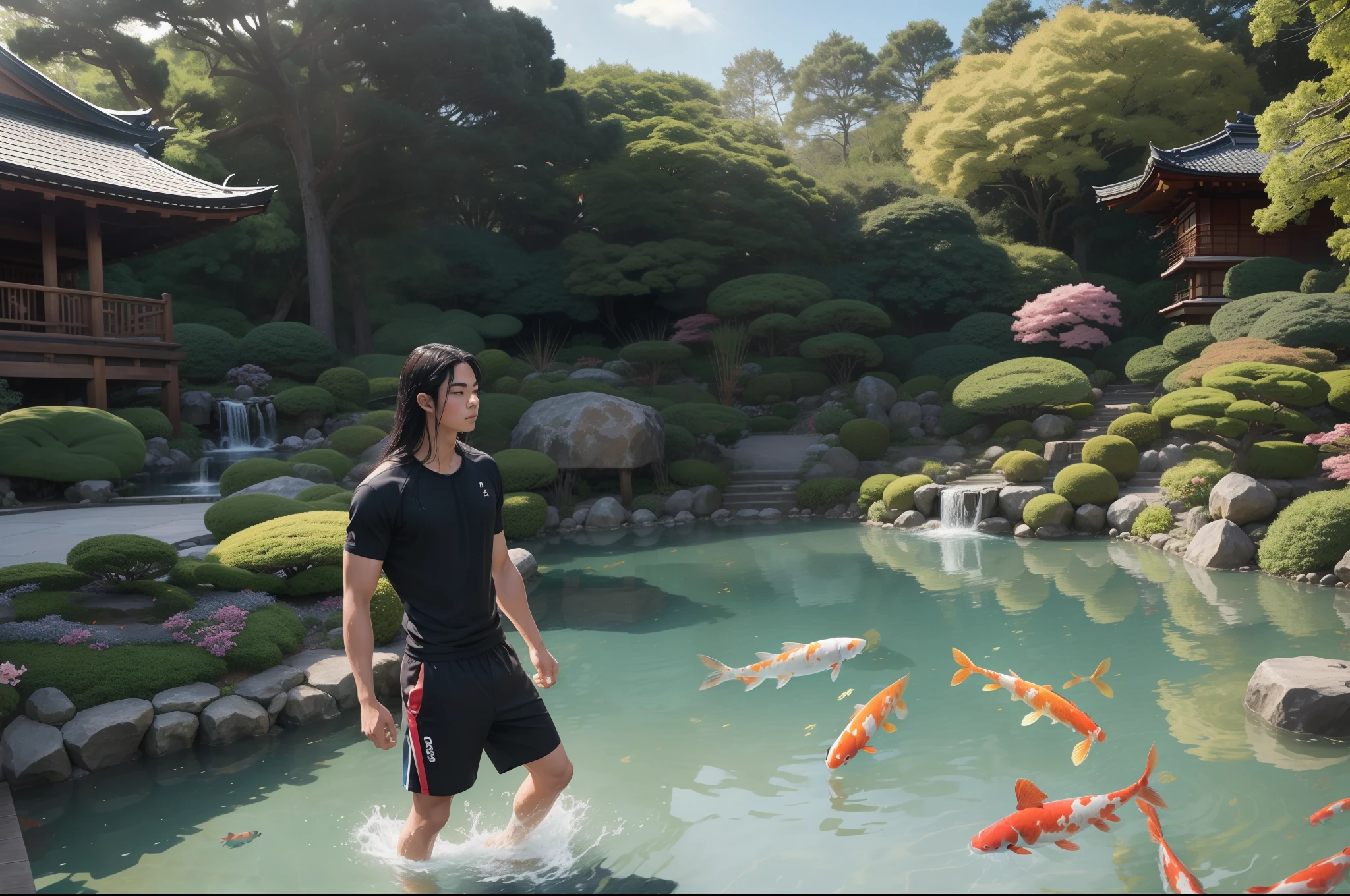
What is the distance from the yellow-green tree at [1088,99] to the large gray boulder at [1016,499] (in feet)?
47.0

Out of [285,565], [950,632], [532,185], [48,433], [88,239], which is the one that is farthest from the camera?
[532,185]

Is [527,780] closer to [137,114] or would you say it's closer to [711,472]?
[711,472]

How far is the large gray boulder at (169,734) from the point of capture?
5172 millimetres

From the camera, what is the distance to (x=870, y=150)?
115 ft

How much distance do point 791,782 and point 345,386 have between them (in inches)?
584

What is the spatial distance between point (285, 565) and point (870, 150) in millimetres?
32797

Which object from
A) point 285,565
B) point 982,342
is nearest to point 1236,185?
point 982,342

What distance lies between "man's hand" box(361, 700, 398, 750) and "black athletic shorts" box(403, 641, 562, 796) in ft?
0.31

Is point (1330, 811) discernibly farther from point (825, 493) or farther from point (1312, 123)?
point (825, 493)

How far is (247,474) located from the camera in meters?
10.6

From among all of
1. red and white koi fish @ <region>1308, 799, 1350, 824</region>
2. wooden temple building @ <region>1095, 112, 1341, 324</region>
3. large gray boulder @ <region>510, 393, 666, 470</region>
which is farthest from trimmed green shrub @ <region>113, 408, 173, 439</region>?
wooden temple building @ <region>1095, 112, 1341, 324</region>

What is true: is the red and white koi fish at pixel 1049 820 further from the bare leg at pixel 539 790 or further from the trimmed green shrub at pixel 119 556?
the trimmed green shrub at pixel 119 556

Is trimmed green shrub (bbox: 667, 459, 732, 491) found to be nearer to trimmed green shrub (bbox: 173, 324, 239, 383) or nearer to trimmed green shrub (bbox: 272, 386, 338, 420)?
trimmed green shrub (bbox: 272, 386, 338, 420)

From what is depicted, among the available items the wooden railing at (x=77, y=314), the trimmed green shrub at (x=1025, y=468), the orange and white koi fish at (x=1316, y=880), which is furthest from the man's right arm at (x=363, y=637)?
the trimmed green shrub at (x=1025, y=468)
